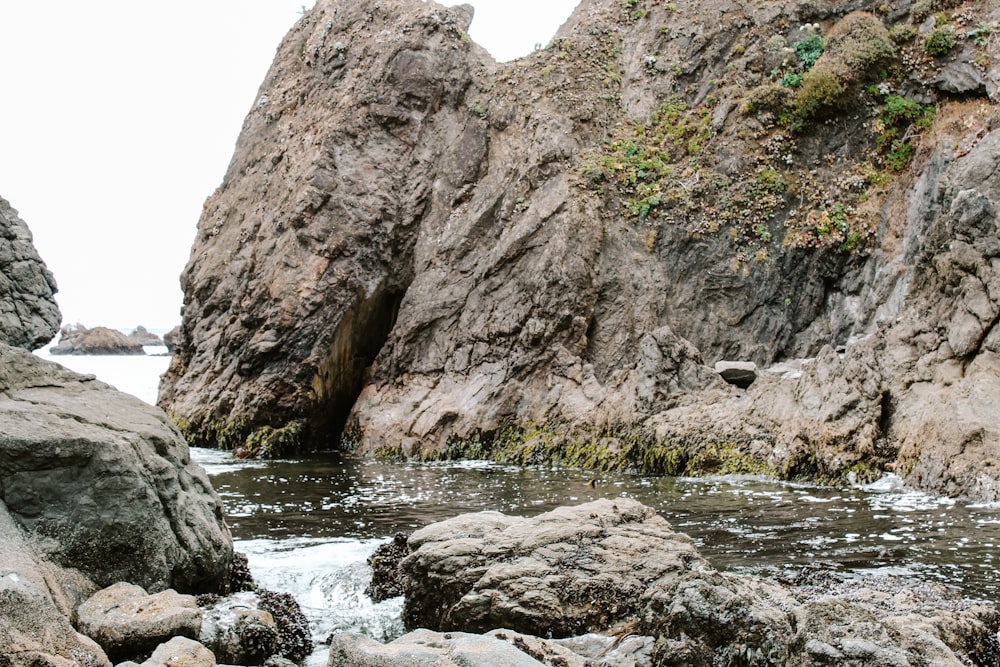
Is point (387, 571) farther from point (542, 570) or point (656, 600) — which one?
point (656, 600)

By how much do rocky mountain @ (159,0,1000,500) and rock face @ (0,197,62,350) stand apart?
11756mm

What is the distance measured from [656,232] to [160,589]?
66.8ft

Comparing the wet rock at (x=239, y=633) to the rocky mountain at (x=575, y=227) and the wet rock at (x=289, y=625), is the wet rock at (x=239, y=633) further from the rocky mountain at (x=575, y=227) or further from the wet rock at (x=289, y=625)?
the rocky mountain at (x=575, y=227)

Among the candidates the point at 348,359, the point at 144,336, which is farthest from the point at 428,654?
the point at 144,336

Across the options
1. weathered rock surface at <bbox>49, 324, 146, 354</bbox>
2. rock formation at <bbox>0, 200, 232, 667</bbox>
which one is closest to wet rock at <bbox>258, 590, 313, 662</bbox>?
rock formation at <bbox>0, 200, 232, 667</bbox>

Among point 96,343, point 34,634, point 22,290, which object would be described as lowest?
point 96,343

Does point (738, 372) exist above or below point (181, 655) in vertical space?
above

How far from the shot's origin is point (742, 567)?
9.13 m

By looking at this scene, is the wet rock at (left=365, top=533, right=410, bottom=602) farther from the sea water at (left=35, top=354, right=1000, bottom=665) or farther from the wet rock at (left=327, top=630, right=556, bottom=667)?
the wet rock at (left=327, top=630, right=556, bottom=667)

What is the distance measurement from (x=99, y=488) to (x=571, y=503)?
330 inches

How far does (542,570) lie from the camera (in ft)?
25.9

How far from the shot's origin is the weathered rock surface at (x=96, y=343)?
96938mm

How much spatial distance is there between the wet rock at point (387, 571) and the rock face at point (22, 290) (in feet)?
19.0

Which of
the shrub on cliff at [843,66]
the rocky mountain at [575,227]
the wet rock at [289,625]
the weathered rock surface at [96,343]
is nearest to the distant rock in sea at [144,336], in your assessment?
the weathered rock surface at [96,343]
